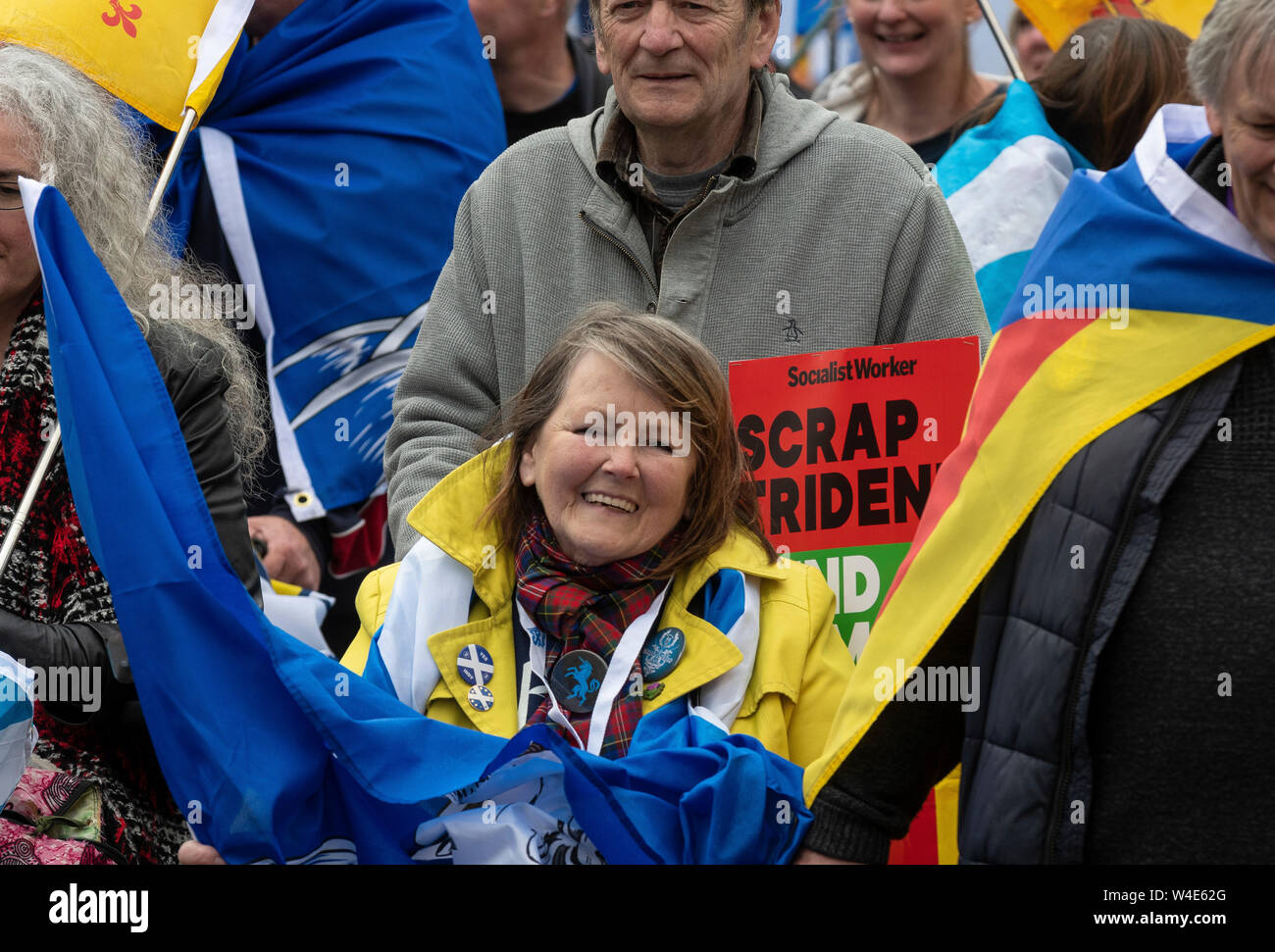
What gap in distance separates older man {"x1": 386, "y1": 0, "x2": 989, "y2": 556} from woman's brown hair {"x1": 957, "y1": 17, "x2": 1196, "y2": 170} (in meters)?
1.20

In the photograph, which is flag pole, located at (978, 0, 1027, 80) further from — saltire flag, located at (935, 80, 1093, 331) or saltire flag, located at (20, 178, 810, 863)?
saltire flag, located at (20, 178, 810, 863)

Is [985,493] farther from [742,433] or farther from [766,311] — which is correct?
[766,311]

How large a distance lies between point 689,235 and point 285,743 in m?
1.42

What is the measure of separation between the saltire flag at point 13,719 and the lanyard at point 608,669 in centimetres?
81

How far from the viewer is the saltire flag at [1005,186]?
454 centimetres

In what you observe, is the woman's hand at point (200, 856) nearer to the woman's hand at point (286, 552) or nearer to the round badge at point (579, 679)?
the round badge at point (579, 679)

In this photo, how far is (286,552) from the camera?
4.57m

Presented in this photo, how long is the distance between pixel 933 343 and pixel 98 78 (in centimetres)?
210

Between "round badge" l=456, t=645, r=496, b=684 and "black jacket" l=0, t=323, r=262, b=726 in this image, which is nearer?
"round badge" l=456, t=645, r=496, b=684

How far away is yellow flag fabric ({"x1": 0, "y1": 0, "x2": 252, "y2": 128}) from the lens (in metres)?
4.18

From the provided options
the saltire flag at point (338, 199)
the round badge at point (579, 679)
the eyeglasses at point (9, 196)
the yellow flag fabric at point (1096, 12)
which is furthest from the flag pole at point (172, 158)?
the yellow flag fabric at point (1096, 12)

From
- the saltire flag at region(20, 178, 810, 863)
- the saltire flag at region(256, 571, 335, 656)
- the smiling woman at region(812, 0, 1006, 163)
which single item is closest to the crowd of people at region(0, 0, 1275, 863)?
the saltire flag at region(20, 178, 810, 863)

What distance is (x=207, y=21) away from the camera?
4.45 m
